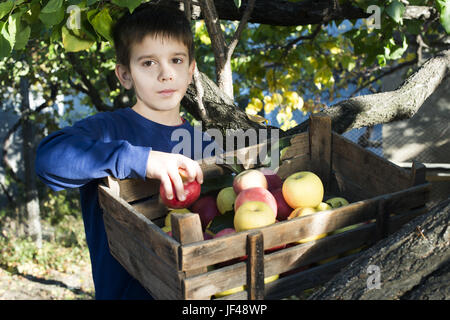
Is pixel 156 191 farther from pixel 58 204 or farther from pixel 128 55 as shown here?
pixel 58 204

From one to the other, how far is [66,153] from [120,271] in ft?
1.39

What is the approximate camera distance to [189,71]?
1.87 metres

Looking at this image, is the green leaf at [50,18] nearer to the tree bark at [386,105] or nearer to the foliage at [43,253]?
the tree bark at [386,105]

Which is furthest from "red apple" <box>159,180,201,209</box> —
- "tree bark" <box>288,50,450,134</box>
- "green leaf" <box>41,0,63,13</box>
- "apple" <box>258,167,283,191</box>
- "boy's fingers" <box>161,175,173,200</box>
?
"tree bark" <box>288,50,450,134</box>

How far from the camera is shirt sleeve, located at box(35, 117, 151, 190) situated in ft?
4.34

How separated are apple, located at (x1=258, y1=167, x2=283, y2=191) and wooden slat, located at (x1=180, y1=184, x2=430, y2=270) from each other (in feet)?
1.54

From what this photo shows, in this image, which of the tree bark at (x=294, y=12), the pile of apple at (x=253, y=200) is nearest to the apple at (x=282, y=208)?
the pile of apple at (x=253, y=200)

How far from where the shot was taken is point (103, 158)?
4.42 ft

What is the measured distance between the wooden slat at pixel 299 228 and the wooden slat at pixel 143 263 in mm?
77

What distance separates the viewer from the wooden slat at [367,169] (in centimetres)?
151

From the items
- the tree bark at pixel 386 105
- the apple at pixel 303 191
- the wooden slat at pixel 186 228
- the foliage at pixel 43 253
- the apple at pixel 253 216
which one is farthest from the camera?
the foliage at pixel 43 253

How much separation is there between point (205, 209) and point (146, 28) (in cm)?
68

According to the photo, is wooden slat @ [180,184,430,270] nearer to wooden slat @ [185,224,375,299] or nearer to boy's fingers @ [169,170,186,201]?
wooden slat @ [185,224,375,299]

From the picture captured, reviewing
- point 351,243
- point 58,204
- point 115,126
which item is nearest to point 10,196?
point 58,204
